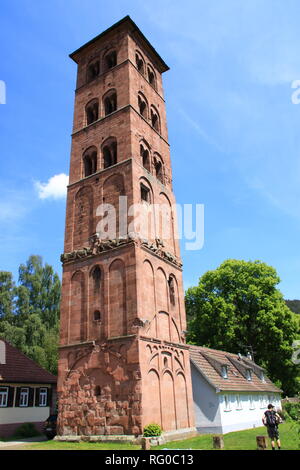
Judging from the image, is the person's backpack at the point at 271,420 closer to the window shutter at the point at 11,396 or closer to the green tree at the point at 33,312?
the window shutter at the point at 11,396

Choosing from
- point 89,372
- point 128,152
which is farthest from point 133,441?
point 128,152

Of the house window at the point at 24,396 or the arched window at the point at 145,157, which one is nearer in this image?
the arched window at the point at 145,157

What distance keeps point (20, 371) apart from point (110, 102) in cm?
2170

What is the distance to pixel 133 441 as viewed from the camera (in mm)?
16766

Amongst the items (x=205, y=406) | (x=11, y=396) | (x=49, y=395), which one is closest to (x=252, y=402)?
(x=205, y=406)

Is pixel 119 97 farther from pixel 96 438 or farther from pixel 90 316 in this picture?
pixel 96 438

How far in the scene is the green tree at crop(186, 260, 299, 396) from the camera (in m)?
38.8

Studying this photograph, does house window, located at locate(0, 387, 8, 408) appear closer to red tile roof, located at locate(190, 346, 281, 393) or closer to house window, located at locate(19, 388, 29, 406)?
house window, located at locate(19, 388, 29, 406)

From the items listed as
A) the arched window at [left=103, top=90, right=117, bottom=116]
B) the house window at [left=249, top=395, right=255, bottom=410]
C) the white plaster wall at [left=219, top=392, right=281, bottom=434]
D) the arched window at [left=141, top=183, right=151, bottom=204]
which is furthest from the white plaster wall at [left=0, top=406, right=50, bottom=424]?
the arched window at [left=103, top=90, right=117, bottom=116]

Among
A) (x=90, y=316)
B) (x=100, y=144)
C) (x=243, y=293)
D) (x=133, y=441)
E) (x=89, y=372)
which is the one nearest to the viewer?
(x=133, y=441)

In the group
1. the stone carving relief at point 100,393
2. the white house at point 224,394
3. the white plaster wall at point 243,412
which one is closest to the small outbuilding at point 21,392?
the stone carving relief at point 100,393

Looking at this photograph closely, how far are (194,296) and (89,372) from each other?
2527cm

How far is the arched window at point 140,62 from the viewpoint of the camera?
31.8 m

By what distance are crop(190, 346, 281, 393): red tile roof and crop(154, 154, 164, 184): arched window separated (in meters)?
13.2
